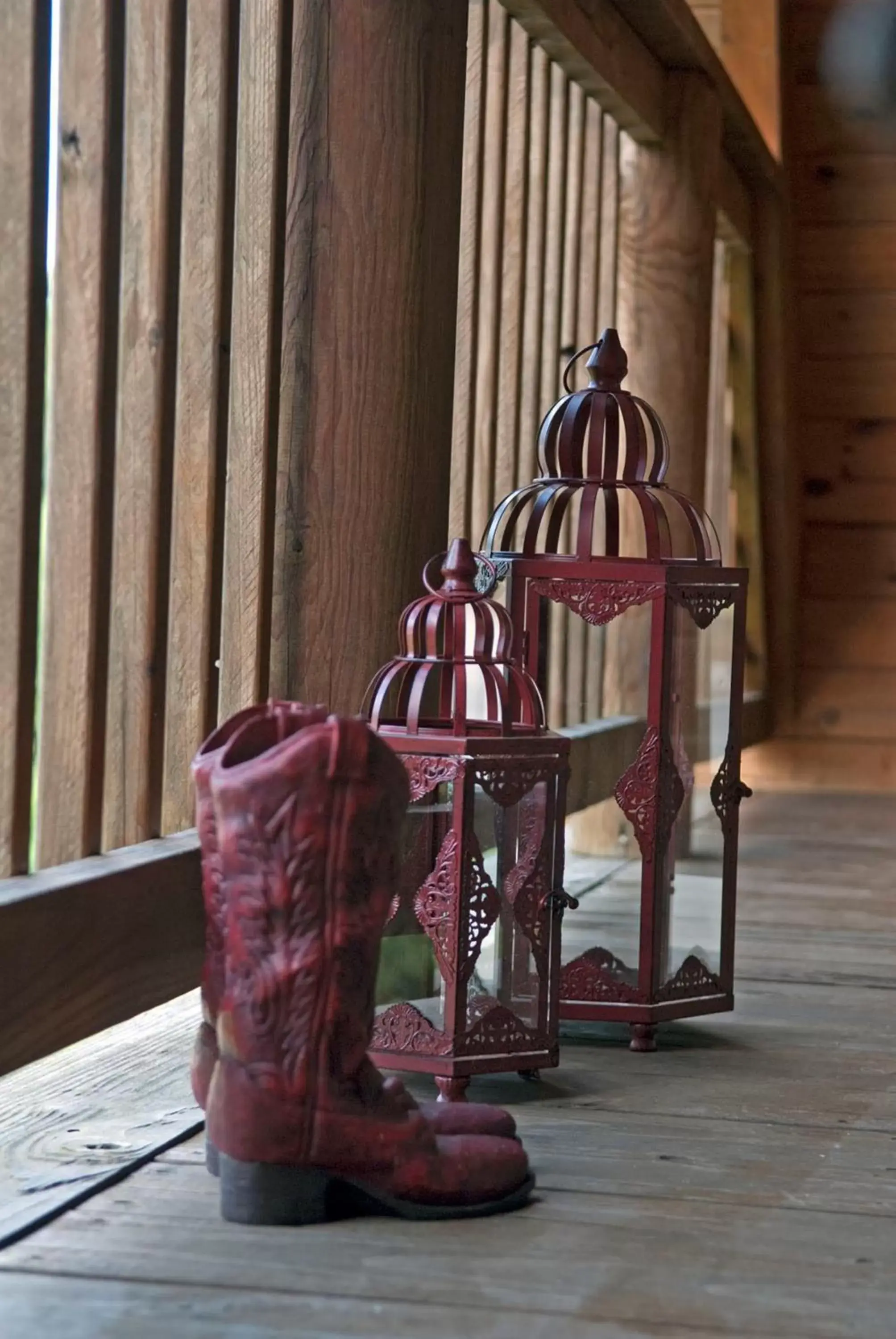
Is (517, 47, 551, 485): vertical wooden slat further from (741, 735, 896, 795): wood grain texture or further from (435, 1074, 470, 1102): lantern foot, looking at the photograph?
(741, 735, 896, 795): wood grain texture

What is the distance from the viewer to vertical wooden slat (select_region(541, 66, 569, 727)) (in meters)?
2.89

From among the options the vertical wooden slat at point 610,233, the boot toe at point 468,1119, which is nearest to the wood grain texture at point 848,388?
the vertical wooden slat at point 610,233

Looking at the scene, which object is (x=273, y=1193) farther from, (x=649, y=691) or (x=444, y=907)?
(x=649, y=691)

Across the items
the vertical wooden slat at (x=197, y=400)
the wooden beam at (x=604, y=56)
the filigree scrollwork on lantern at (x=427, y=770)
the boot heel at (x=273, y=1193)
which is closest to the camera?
the boot heel at (x=273, y=1193)

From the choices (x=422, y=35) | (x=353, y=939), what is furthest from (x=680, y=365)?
(x=353, y=939)

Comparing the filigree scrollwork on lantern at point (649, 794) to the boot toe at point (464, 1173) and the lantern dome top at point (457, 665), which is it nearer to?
the lantern dome top at point (457, 665)

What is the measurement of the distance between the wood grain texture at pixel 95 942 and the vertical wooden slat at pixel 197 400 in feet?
0.38

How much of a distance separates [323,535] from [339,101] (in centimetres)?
43

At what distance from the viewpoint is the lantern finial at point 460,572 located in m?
1.45

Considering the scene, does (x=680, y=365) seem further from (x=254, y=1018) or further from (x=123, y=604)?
(x=254, y=1018)

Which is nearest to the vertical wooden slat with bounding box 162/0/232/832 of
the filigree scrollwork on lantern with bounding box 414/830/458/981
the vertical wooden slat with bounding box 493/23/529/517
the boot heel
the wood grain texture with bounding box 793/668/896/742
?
the filigree scrollwork on lantern with bounding box 414/830/458/981

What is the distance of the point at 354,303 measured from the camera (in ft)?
5.80

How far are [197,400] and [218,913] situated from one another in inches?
25.5

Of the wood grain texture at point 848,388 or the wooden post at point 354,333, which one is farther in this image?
the wood grain texture at point 848,388
